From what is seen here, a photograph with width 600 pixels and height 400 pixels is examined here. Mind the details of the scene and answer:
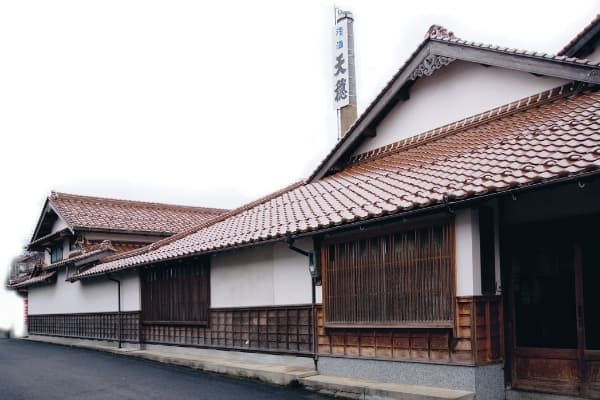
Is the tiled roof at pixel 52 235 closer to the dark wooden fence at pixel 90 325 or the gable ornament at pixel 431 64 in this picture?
the dark wooden fence at pixel 90 325

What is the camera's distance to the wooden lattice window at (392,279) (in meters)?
8.90

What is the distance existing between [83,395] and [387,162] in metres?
7.32

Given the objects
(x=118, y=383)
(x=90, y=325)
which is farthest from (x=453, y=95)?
(x=90, y=325)

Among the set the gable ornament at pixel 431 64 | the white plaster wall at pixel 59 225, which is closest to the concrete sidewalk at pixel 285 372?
the gable ornament at pixel 431 64

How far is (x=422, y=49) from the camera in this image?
12.4 metres

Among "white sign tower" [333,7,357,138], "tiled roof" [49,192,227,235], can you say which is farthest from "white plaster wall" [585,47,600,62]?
"tiled roof" [49,192,227,235]

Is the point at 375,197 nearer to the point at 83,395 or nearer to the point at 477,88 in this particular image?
the point at 477,88

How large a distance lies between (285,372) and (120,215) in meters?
17.3

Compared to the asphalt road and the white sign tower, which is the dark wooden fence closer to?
the asphalt road

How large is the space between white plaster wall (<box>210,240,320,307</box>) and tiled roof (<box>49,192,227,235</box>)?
11.3 metres

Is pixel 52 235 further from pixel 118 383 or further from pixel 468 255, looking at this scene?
pixel 468 255

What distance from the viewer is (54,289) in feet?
88.0

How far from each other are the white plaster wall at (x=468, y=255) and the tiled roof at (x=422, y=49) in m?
3.41

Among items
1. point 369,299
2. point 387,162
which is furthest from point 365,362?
point 387,162
